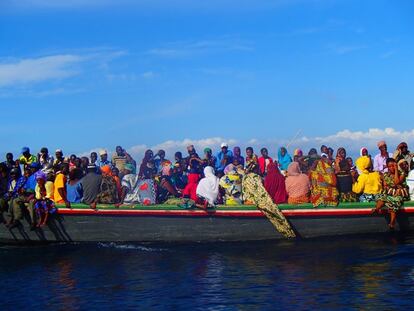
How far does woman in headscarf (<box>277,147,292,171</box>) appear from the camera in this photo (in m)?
18.6

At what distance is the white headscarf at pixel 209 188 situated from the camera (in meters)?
14.5

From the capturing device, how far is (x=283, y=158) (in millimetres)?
18719

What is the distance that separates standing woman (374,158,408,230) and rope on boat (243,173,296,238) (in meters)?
2.04

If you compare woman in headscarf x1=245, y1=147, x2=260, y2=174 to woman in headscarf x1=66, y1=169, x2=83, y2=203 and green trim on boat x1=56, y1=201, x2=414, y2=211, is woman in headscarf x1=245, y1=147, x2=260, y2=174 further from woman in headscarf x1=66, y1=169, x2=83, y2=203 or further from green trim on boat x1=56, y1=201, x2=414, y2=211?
woman in headscarf x1=66, y1=169, x2=83, y2=203

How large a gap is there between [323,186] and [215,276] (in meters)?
4.18

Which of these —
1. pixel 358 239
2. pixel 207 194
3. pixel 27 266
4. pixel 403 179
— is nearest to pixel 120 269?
pixel 27 266

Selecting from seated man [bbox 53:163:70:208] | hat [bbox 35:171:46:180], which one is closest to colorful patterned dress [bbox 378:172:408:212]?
seated man [bbox 53:163:70:208]

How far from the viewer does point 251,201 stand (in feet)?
47.0

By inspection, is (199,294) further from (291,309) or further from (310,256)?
(310,256)

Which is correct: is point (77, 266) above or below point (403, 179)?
below

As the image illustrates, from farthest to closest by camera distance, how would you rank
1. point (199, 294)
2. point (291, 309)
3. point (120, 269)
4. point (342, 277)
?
point (120, 269), point (342, 277), point (199, 294), point (291, 309)

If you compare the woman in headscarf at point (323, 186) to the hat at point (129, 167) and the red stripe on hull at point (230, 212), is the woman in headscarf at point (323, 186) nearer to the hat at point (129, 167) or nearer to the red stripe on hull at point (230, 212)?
the red stripe on hull at point (230, 212)

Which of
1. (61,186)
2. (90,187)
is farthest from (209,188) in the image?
(61,186)

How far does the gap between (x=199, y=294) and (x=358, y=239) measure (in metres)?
5.25
